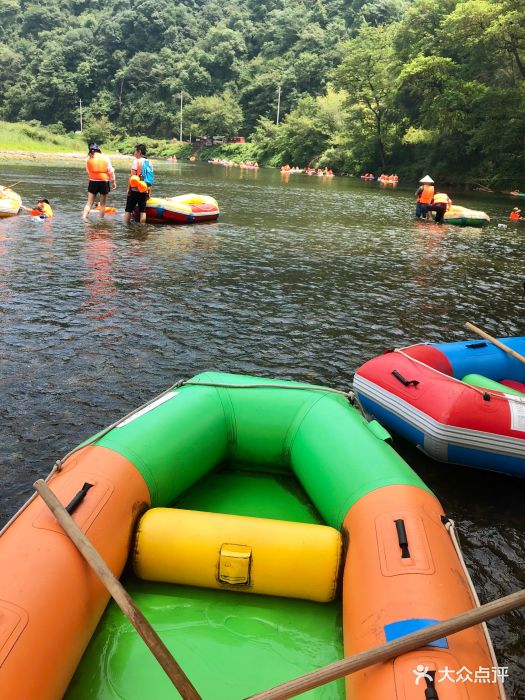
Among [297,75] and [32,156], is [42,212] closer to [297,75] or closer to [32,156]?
[32,156]

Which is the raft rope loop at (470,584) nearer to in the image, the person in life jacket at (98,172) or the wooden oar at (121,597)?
the wooden oar at (121,597)

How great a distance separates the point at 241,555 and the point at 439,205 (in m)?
15.3

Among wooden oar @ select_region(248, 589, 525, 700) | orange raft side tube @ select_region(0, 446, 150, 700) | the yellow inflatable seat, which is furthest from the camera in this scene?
the yellow inflatable seat

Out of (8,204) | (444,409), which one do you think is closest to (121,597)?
(444,409)

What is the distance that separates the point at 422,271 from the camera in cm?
991

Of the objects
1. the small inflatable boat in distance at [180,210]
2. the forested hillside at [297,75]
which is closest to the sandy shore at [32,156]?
the forested hillside at [297,75]

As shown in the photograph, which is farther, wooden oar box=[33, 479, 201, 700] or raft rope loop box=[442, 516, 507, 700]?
raft rope loop box=[442, 516, 507, 700]


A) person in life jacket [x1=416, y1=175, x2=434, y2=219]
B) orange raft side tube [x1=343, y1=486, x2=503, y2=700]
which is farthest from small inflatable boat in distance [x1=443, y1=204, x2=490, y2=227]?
orange raft side tube [x1=343, y1=486, x2=503, y2=700]

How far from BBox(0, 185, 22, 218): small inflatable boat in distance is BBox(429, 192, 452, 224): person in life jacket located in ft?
36.9

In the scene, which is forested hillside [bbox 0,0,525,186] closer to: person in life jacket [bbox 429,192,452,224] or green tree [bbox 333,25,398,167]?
green tree [bbox 333,25,398,167]

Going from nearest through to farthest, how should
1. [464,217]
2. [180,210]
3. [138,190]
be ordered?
1. [138,190]
2. [180,210]
3. [464,217]

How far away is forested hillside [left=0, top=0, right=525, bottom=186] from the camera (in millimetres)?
29672

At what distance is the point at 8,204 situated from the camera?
1236 centimetres

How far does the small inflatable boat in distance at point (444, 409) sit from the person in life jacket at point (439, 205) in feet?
41.0
